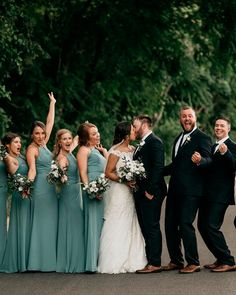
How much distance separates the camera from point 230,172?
39.8 feet

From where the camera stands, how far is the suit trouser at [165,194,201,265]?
Answer: 1201 centimetres

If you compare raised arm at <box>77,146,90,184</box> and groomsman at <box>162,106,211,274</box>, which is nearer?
groomsman at <box>162,106,211,274</box>

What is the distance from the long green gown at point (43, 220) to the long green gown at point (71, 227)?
0.09 metres

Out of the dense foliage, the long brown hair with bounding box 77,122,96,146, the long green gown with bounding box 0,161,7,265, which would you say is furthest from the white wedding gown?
the dense foliage

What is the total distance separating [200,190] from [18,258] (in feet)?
8.28

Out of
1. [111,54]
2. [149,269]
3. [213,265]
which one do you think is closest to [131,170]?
[149,269]

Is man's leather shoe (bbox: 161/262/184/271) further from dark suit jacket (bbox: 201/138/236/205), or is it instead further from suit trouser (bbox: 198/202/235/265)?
dark suit jacket (bbox: 201/138/236/205)

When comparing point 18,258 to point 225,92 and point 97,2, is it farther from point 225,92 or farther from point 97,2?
point 225,92

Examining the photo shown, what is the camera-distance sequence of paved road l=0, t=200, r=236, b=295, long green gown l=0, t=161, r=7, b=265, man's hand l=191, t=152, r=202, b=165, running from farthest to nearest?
1. long green gown l=0, t=161, r=7, b=265
2. man's hand l=191, t=152, r=202, b=165
3. paved road l=0, t=200, r=236, b=295

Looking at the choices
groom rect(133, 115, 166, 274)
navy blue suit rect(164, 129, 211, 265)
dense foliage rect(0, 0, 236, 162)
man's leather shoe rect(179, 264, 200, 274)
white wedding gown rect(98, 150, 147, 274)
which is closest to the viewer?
man's leather shoe rect(179, 264, 200, 274)

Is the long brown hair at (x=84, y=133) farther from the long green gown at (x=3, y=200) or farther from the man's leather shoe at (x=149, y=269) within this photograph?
the man's leather shoe at (x=149, y=269)

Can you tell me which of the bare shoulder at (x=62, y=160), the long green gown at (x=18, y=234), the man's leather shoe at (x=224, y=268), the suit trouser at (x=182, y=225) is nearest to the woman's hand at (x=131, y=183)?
the suit trouser at (x=182, y=225)

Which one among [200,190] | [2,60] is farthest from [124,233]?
→ [2,60]

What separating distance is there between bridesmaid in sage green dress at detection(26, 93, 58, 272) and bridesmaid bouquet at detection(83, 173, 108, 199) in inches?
26.3
